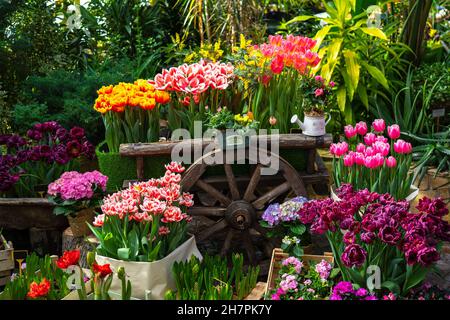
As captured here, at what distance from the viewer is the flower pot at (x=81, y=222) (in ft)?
13.1

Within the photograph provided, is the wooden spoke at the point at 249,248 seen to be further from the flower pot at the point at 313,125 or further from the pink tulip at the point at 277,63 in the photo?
the pink tulip at the point at 277,63

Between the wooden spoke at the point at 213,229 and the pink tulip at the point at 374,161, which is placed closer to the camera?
the pink tulip at the point at 374,161

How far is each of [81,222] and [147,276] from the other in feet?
3.13

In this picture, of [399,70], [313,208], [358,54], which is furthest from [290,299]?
[399,70]

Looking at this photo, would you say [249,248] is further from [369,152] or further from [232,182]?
[369,152]

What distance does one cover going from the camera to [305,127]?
3990 millimetres

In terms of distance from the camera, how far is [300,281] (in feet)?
10.8

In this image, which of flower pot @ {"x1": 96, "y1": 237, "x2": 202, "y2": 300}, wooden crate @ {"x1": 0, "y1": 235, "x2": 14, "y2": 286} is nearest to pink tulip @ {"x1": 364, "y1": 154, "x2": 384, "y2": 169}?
flower pot @ {"x1": 96, "y1": 237, "x2": 202, "y2": 300}

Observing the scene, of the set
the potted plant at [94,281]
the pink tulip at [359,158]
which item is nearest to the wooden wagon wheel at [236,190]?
the pink tulip at [359,158]

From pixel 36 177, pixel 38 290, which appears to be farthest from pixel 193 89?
pixel 38 290

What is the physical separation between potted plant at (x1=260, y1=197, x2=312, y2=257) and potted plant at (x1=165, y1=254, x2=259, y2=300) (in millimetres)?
431

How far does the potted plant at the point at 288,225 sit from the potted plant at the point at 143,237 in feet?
2.11

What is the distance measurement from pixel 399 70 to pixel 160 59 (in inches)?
94.4

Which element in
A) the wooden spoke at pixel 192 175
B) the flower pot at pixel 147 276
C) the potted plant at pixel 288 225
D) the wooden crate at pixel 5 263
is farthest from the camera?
the wooden spoke at pixel 192 175
